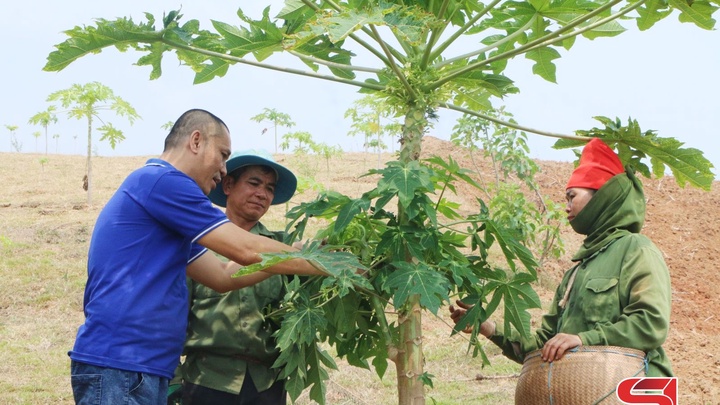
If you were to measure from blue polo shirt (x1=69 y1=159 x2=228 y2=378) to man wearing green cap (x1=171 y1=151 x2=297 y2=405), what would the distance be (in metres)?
0.53

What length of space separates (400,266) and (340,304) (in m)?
0.38

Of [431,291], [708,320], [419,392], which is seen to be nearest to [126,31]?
[431,291]

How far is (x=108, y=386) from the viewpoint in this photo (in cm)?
265

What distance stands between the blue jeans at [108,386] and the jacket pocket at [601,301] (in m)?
1.73

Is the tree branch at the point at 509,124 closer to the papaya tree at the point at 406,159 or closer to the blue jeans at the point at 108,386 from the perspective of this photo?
the papaya tree at the point at 406,159

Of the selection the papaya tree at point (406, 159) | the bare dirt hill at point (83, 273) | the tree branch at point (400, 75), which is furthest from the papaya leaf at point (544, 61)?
the bare dirt hill at point (83, 273)

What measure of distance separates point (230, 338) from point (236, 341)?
29mm

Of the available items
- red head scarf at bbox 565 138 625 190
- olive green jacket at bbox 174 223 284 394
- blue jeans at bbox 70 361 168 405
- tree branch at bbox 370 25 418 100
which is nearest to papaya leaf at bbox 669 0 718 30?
red head scarf at bbox 565 138 625 190

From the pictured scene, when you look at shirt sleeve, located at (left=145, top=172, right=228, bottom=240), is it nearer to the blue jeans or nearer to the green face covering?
the blue jeans

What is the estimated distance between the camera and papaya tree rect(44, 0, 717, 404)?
9.22ft

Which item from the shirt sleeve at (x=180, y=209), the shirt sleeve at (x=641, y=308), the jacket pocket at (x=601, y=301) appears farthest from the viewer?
the jacket pocket at (x=601, y=301)

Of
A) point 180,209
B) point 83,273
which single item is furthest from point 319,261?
point 83,273

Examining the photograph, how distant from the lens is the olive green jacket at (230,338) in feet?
11.0

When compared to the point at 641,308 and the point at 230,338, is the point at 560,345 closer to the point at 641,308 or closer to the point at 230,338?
the point at 641,308
